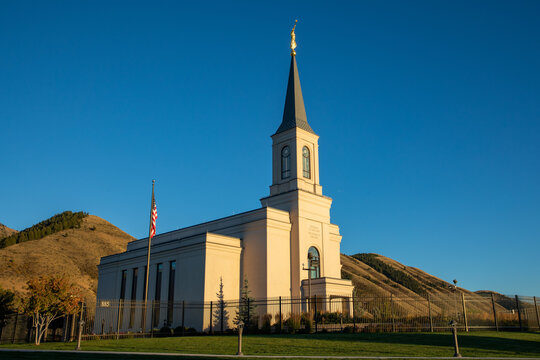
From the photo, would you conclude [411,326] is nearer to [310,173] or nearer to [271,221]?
[271,221]

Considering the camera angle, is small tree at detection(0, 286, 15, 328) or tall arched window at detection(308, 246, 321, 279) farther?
tall arched window at detection(308, 246, 321, 279)

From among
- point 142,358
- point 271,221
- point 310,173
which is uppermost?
point 310,173

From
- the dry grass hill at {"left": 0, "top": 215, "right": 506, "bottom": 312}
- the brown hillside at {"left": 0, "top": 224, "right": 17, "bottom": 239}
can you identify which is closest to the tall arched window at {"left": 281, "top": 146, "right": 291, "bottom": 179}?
the dry grass hill at {"left": 0, "top": 215, "right": 506, "bottom": 312}

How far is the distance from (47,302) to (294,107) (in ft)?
90.8

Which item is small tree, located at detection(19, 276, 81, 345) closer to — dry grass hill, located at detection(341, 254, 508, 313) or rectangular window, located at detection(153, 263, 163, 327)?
rectangular window, located at detection(153, 263, 163, 327)

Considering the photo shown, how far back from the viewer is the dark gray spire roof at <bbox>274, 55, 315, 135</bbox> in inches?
1714

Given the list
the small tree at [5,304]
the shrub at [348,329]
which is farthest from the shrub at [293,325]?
the small tree at [5,304]

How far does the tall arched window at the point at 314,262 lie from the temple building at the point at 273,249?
3.4 inches

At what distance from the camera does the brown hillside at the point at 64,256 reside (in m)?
76.8

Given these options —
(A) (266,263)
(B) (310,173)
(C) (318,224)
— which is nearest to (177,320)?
(A) (266,263)

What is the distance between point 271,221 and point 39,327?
60.2ft

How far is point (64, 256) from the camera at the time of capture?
88.2 metres

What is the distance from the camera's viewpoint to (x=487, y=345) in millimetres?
17797

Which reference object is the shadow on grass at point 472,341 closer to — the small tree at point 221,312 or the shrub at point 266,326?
the shrub at point 266,326
